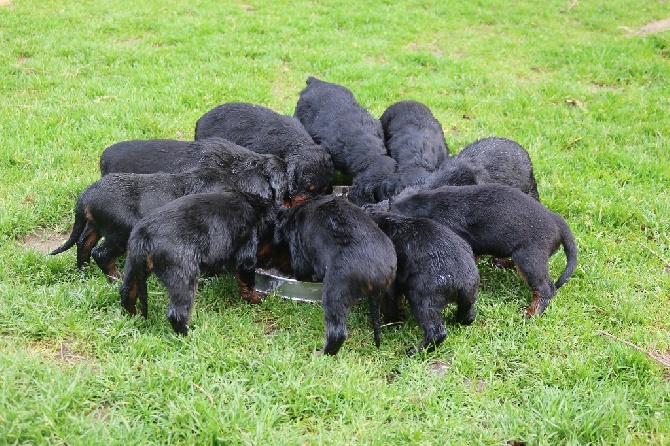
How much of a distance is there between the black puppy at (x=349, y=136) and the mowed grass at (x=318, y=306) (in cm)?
101

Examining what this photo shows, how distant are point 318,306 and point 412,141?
227 centimetres

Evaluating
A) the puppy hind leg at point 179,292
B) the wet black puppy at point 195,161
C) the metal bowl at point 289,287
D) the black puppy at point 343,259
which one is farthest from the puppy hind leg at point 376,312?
the wet black puppy at point 195,161

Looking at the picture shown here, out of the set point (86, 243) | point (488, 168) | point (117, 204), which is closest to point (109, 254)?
point (86, 243)

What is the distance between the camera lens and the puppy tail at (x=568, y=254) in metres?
4.28

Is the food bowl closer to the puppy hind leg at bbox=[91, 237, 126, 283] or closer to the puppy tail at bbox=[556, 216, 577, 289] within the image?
the puppy hind leg at bbox=[91, 237, 126, 283]

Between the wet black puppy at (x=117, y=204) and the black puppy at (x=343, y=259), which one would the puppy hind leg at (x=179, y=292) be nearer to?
the wet black puppy at (x=117, y=204)

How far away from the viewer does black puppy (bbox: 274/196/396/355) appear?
366cm

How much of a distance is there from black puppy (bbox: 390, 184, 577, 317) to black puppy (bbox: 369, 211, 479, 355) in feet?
0.95

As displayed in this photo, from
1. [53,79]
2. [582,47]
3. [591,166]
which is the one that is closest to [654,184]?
[591,166]

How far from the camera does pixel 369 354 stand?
3891mm

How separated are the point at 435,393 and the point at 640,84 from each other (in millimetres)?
6775

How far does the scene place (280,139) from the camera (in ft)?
18.7

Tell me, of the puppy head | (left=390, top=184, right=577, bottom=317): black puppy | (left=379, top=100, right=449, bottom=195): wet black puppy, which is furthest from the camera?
(left=379, top=100, right=449, bottom=195): wet black puppy

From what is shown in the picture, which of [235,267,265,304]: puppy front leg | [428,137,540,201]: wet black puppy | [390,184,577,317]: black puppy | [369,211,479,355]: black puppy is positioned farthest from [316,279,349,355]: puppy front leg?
[428,137,540,201]: wet black puppy
